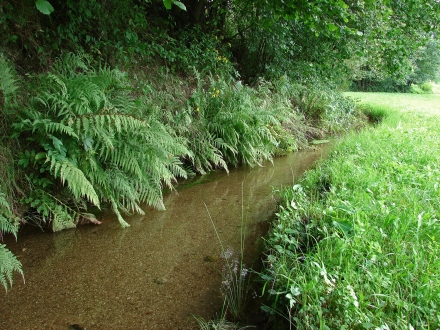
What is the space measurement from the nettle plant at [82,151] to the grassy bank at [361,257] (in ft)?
4.89

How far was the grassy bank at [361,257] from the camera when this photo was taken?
139 cm

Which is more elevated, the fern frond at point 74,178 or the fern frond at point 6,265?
the fern frond at point 74,178

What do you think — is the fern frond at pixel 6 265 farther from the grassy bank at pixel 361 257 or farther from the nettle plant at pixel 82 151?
the grassy bank at pixel 361 257

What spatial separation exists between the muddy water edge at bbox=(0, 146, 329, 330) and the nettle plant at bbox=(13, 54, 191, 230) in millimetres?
247

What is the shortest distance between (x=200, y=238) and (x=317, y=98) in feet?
20.9

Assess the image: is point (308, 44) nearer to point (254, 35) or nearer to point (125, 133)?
point (254, 35)

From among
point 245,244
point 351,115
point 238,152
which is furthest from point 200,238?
point 351,115

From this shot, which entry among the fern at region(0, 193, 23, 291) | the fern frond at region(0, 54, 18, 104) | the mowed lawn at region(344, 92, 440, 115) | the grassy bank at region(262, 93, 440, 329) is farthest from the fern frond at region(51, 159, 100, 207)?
the mowed lawn at region(344, 92, 440, 115)

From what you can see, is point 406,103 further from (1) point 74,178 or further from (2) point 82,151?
(1) point 74,178

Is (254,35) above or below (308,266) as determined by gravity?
above

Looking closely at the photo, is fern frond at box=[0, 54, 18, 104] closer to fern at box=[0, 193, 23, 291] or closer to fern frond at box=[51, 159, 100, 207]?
fern frond at box=[51, 159, 100, 207]

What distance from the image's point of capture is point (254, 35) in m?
7.71

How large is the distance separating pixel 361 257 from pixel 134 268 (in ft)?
5.14

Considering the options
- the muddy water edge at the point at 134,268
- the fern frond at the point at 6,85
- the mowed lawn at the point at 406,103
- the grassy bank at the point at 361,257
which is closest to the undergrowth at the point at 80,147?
the fern frond at the point at 6,85
